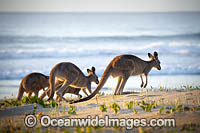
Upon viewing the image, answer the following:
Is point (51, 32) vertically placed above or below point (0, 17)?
below

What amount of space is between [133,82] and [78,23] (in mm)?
26767

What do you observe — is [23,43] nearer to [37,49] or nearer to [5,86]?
[37,49]

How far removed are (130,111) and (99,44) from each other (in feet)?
69.6

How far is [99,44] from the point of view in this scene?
94.1ft

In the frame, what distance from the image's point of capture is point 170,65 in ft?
62.6

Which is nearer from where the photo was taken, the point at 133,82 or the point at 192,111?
the point at 192,111

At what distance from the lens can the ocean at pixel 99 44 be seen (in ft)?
55.5

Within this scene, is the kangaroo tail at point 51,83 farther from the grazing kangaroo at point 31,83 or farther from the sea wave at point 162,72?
the sea wave at point 162,72

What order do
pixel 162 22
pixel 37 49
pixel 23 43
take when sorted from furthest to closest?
pixel 162 22 → pixel 23 43 → pixel 37 49

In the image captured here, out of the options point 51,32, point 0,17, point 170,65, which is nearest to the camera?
point 170,65

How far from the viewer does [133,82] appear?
47.1 ft

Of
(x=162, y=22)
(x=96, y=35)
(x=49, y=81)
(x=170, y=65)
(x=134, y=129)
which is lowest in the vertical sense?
(x=134, y=129)

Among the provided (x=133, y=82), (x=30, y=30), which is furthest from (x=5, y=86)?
(x=30, y=30)

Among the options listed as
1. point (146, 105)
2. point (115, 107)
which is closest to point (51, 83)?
point (115, 107)
